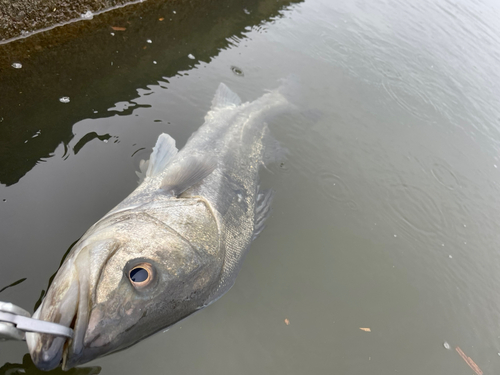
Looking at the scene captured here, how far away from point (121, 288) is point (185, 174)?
4.62 feet

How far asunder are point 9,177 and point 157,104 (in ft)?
6.65

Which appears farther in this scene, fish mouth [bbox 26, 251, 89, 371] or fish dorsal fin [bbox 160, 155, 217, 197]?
fish dorsal fin [bbox 160, 155, 217, 197]

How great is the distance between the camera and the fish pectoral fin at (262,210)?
3.20 m

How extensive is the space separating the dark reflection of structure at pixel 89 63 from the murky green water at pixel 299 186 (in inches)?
1.1

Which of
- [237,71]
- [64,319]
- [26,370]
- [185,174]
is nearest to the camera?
[64,319]

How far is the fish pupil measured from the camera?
1.93 m

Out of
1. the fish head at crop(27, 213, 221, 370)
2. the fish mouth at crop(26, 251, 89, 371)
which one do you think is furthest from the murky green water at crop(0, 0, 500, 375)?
the fish mouth at crop(26, 251, 89, 371)

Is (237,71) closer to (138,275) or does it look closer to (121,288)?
(138,275)

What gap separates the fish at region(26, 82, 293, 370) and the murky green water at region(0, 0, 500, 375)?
1.49 ft

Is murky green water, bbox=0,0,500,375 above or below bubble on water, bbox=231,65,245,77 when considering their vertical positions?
below

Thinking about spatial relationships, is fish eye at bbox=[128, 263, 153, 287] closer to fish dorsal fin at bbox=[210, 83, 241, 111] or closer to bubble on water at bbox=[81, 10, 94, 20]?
fish dorsal fin at bbox=[210, 83, 241, 111]

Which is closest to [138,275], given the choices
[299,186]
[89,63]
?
[299,186]

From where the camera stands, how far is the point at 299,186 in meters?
4.12

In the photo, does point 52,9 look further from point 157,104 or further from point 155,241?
point 155,241
